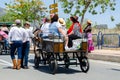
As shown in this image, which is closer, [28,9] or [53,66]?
[53,66]

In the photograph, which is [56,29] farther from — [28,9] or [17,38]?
[28,9]

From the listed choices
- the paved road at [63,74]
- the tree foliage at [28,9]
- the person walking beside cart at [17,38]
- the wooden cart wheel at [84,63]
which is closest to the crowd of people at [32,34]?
the person walking beside cart at [17,38]

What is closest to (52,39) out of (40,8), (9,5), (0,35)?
(0,35)

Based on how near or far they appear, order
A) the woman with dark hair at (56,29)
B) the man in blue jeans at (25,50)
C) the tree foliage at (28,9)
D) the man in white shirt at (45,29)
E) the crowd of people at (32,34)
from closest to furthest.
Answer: the woman with dark hair at (56,29) < the crowd of people at (32,34) < the man in white shirt at (45,29) < the man in blue jeans at (25,50) < the tree foliage at (28,9)

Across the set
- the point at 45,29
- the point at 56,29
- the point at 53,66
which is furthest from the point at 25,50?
the point at 53,66

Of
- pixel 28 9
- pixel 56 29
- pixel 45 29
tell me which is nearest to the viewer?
pixel 56 29

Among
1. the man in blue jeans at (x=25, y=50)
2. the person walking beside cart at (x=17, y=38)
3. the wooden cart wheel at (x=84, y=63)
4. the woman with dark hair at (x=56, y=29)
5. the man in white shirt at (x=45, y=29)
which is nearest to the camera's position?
the woman with dark hair at (x=56, y=29)

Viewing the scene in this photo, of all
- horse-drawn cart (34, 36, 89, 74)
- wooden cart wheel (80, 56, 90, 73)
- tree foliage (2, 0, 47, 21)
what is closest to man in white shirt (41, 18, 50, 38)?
horse-drawn cart (34, 36, 89, 74)

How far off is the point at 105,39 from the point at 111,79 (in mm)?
15048

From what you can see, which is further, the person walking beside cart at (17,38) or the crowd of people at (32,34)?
the person walking beside cart at (17,38)

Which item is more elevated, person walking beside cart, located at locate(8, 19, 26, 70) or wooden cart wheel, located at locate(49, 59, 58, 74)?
person walking beside cart, located at locate(8, 19, 26, 70)

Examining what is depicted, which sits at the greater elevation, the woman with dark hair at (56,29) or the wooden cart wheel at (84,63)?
the woman with dark hair at (56,29)

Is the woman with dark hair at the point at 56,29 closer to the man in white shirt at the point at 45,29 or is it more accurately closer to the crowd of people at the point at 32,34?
the crowd of people at the point at 32,34

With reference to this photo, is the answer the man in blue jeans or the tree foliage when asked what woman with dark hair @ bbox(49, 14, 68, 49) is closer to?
the man in blue jeans
